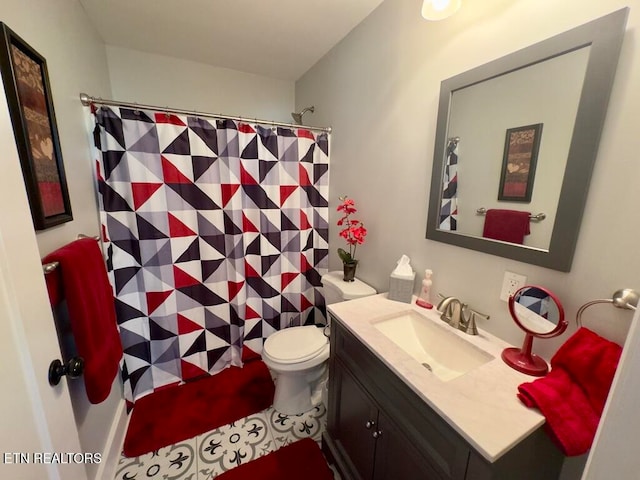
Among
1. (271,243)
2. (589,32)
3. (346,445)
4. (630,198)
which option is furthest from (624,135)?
(271,243)

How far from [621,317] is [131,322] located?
87.8 inches

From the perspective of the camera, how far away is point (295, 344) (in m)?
1.59

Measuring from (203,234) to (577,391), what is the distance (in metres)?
1.86

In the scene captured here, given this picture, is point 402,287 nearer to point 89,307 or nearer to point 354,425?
point 354,425

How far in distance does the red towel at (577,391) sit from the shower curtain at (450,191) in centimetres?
57

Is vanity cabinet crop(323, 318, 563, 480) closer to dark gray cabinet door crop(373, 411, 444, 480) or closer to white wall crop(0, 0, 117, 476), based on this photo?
dark gray cabinet door crop(373, 411, 444, 480)

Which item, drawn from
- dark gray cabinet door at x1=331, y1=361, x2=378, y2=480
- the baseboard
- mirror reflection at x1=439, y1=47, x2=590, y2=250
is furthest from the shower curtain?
the baseboard

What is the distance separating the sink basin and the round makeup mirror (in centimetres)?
9

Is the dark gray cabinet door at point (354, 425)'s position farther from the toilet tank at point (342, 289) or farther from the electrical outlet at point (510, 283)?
the electrical outlet at point (510, 283)

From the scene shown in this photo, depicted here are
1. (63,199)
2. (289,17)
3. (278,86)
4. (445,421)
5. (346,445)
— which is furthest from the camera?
(278,86)

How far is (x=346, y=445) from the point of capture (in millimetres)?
1229

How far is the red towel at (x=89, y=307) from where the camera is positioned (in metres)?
0.87

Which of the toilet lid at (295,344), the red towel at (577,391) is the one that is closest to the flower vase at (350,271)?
the toilet lid at (295,344)

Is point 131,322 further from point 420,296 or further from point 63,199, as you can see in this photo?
point 420,296
